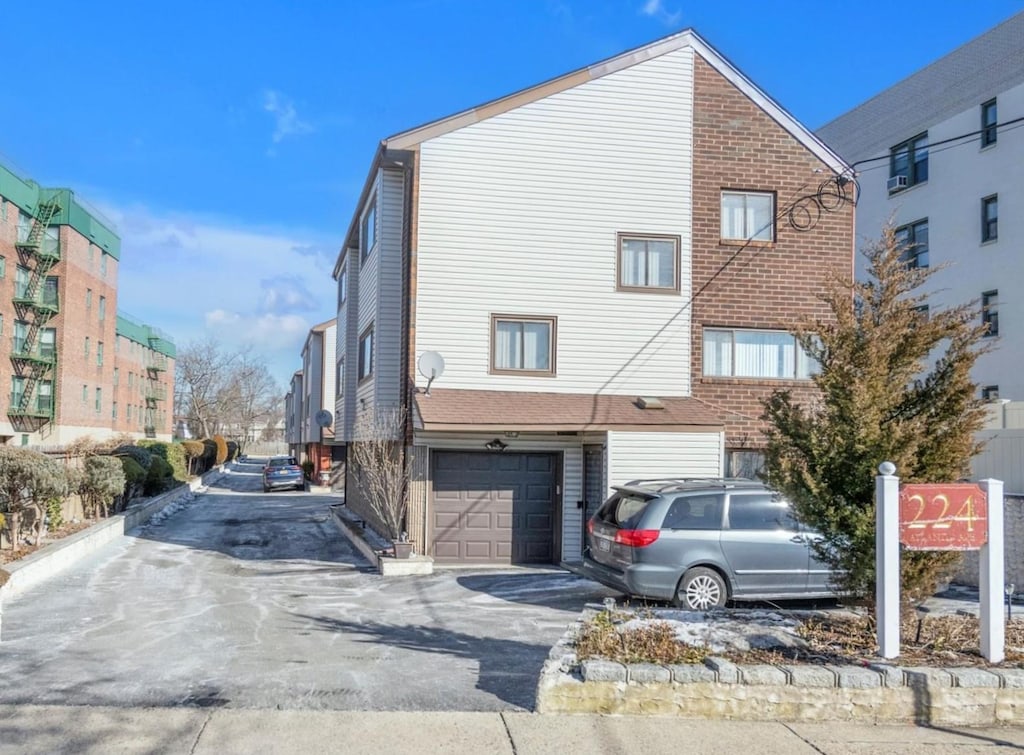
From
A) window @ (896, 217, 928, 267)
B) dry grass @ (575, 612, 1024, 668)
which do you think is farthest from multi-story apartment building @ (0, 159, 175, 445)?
dry grass @ (575, 612, 1024, 668)

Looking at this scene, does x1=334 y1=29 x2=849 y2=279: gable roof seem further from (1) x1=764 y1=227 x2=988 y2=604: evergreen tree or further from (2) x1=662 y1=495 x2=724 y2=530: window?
(1) x1=764 y1=227 x2=988 y2=604: evergreen tree

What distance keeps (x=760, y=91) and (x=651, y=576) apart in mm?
10360

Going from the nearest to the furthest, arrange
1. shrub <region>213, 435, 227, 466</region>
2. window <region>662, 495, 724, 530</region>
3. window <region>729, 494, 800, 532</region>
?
window <region>662, 495, 724, 530</region>, window <region>729, 494, 800, 532</region>, shrub <region>213, 435, 227, 466</region>

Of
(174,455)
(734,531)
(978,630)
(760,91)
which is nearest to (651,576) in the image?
(734,531)

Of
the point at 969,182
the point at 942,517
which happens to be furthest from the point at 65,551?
the point at 969,182

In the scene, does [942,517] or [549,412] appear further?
[549,412]

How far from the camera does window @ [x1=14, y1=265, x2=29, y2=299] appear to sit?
45312 mm

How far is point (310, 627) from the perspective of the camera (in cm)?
1009

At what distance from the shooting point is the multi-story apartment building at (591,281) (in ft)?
51.1

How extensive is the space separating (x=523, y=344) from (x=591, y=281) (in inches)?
66.7

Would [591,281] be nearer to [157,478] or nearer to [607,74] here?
[607,74]

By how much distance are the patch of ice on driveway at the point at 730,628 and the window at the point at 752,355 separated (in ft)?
27.6

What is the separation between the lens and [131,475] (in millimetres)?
22625

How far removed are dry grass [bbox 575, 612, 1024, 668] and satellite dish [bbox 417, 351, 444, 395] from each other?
749 centimetres
